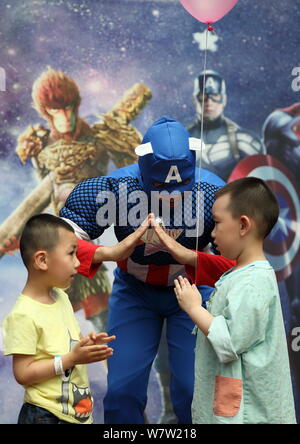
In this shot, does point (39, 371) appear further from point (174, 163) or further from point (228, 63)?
point (228, 63)

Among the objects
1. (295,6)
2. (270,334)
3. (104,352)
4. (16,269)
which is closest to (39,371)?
(104,352)

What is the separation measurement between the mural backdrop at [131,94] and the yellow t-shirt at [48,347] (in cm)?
118

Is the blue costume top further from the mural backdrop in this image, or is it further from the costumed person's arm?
the mural backdrop

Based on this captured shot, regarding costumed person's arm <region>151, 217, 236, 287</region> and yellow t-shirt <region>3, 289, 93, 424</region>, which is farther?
costumed person's arm <region>151, 217, 236, 287</region>

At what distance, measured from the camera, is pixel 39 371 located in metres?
1.99

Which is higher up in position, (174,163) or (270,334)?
(174,163)

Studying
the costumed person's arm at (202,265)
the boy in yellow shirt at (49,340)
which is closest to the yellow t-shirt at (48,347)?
the boy in yellow shirt at (49,340)

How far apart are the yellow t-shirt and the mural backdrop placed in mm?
1185

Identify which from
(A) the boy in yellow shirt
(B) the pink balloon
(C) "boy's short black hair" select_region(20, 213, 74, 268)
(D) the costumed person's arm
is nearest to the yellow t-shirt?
(A) the boy in yellow shirt

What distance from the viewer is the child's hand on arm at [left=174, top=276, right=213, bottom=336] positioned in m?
1.96
